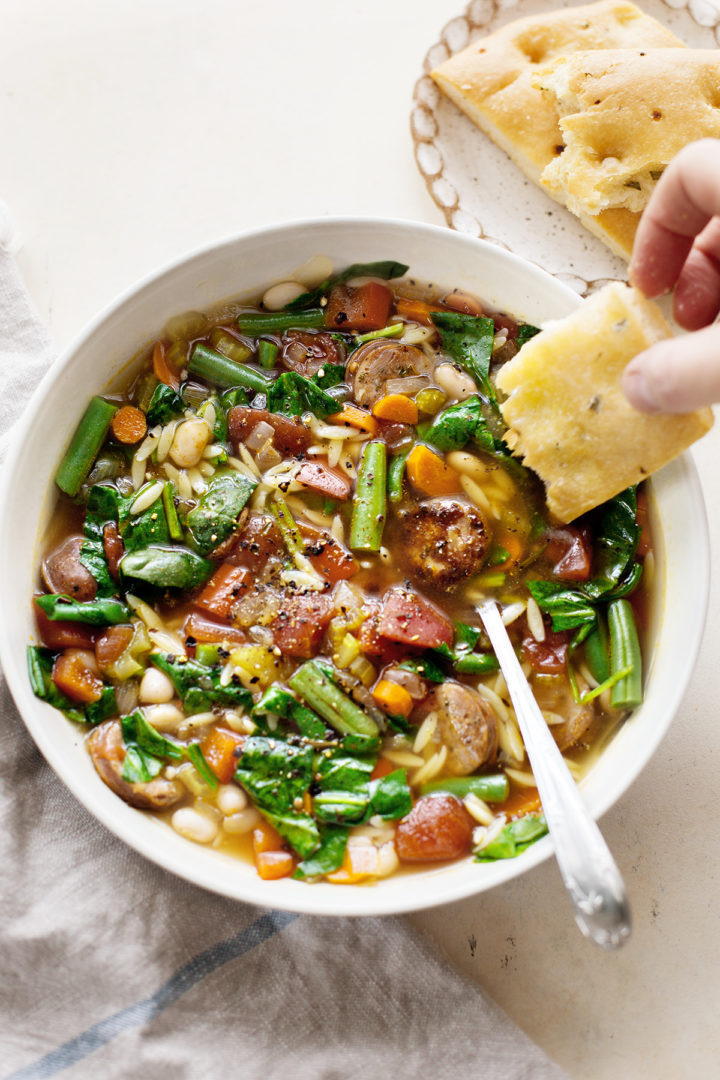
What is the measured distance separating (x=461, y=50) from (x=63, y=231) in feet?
6.67

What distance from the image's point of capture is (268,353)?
12.3 feet

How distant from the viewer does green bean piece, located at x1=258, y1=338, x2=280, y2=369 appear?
148 inches

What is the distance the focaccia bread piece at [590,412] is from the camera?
9.93ft

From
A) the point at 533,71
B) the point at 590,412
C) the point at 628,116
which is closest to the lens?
the point at 590,412

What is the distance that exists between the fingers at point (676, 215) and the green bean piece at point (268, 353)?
1.43 metres

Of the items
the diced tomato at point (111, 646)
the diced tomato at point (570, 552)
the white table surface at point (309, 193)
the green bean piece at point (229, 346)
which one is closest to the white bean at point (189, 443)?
the green bean piece at point (229, 346)

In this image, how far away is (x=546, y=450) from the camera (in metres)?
3.33

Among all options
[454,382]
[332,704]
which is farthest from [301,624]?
[454,382]

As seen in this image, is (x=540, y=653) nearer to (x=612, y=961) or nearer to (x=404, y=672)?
(x=404, y=672)

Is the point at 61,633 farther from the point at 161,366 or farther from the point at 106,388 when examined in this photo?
the point at 161,366

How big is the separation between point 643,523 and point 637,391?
0.98m

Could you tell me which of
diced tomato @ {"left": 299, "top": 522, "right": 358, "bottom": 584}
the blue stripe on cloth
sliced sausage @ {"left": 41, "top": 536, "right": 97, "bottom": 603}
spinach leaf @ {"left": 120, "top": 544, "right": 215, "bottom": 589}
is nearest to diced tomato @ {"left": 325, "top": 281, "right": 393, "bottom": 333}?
diced tomato @ {"left": 299, "top": 522, "right": 358, "bottom": 584}

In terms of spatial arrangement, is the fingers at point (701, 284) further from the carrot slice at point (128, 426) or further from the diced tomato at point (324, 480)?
the carrot slice at point (128, 426)

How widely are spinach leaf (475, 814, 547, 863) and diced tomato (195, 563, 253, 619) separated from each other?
129cm
